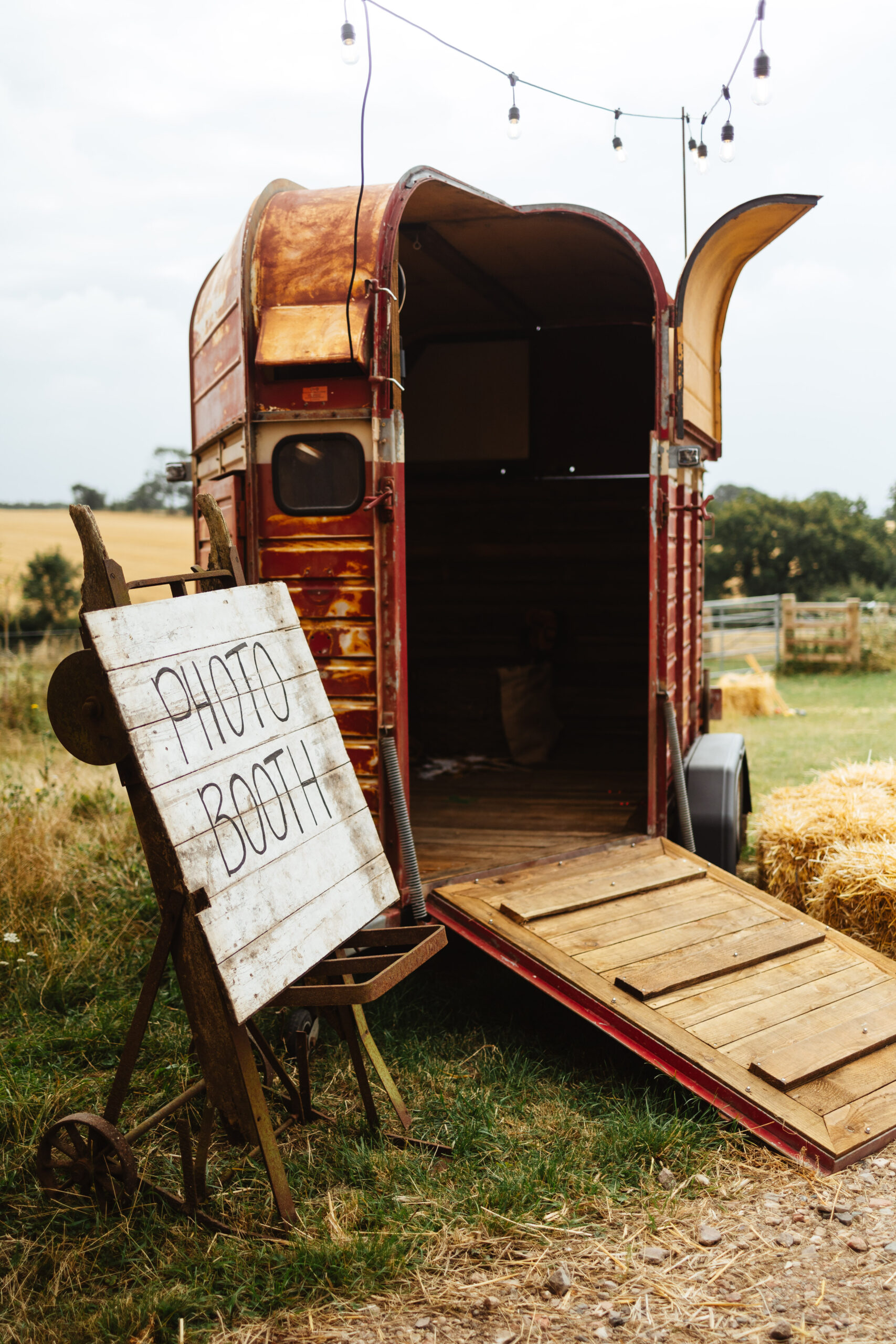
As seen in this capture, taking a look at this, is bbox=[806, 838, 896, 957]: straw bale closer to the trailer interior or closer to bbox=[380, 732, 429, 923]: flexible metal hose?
the trailer interior

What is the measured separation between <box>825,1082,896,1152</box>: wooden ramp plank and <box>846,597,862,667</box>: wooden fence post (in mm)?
16066

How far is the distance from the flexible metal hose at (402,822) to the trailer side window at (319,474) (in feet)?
3.19

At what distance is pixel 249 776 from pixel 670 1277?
5.89 ft

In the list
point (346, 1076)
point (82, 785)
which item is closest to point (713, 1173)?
point (346, 1076)

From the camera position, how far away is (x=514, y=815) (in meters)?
6.05

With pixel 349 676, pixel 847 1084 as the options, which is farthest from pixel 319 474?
pixel 847 1084

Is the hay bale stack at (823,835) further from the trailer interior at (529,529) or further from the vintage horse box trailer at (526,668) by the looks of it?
the trailer interior at (529,529)

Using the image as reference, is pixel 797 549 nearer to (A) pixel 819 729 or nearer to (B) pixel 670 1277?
(A) pixel 819 729

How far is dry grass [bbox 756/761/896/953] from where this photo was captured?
5.00 metres

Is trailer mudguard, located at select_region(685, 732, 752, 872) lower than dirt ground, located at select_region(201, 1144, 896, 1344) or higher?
higher

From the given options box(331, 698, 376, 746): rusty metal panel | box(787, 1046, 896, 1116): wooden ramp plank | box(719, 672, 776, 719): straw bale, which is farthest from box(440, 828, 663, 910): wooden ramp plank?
box(719, 672, 776, 719): straw bale

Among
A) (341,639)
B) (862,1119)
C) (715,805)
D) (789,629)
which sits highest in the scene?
(341,639)

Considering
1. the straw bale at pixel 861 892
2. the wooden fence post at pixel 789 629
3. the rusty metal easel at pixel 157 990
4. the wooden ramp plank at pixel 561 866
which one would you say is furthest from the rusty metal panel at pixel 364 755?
the wooden fence post at pixel 789 629

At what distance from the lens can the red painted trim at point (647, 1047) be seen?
3350 mm
